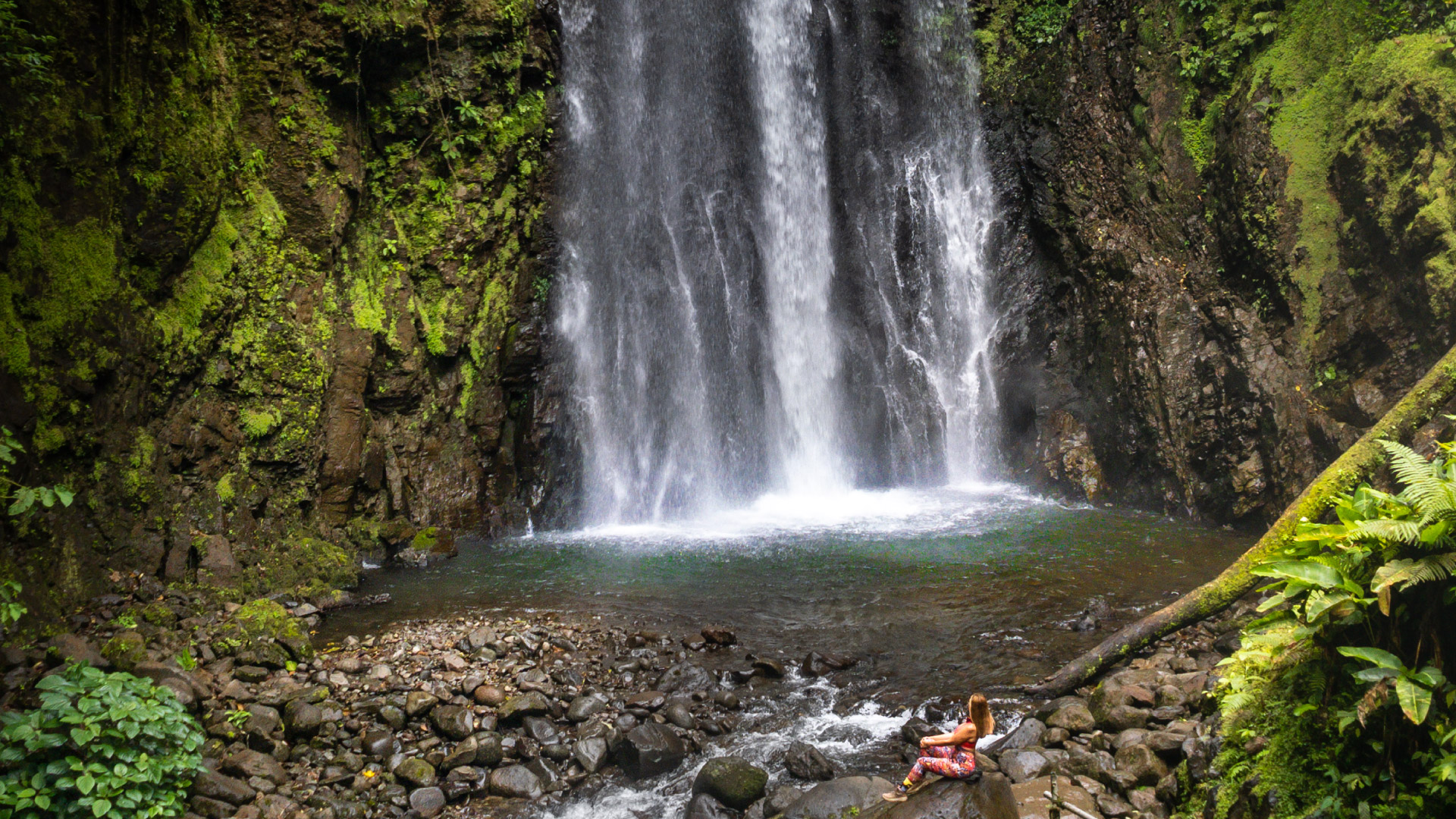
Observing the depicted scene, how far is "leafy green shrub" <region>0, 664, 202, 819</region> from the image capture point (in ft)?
13.8

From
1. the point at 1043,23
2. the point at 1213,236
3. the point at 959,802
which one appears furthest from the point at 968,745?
the point at 1043,23

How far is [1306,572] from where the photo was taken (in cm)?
345

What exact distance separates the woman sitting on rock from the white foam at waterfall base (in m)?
8.54

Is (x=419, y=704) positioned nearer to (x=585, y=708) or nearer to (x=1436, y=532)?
(x=585, y=708)

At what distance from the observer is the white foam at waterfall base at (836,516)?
13320mm

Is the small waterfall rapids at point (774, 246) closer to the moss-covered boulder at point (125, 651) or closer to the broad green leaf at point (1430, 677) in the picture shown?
the moss-covered boulder at point (125, 651)

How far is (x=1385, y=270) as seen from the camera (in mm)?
9961

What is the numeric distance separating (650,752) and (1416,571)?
4.82 metres

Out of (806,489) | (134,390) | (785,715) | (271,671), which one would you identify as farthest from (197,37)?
(806,489)

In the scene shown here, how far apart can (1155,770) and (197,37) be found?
11.7 m

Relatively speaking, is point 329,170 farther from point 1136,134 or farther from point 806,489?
point 1136,134

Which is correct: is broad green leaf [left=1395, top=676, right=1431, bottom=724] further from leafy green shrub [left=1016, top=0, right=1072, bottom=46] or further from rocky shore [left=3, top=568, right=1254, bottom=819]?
leafy green shrub [left=1016, top=0, right=1072, bottom=46]

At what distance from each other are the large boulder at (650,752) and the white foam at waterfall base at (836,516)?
6.77 m

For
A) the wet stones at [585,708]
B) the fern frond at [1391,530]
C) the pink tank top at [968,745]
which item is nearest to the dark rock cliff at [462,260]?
the wet stones at [585,708]
